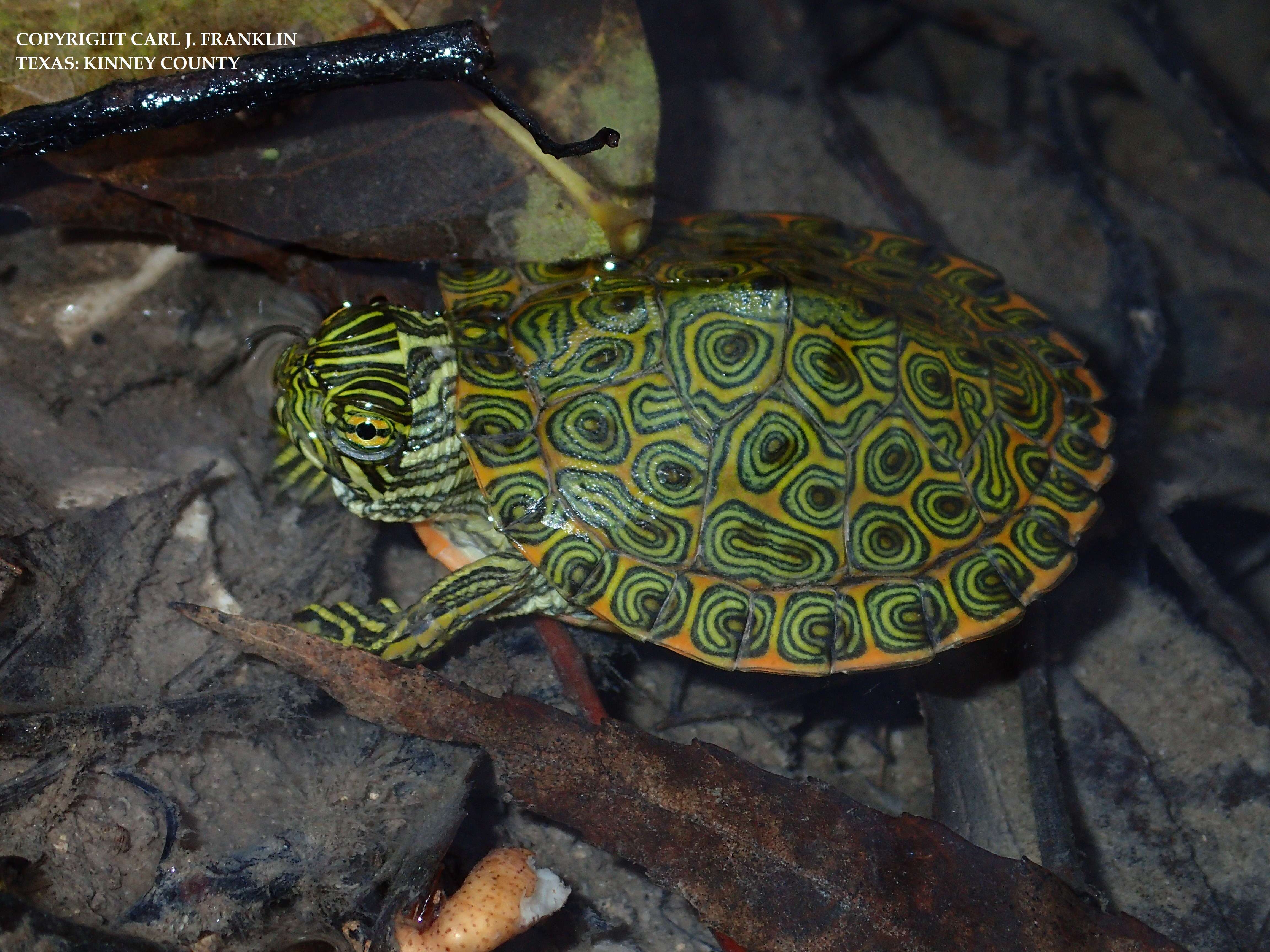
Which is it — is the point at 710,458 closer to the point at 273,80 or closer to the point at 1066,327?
the point at 273,80

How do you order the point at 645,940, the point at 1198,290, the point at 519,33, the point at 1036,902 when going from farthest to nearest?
the point at 1198,290 → the point at 519,33 → the point at 645,940 → the point at 1036,902

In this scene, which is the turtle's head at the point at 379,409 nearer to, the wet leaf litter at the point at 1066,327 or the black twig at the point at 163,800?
the wet leaf litter at the point at 1066,327

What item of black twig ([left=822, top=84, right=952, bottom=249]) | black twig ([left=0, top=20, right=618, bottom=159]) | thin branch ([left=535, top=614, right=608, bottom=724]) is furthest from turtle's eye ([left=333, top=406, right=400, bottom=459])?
black twig ([left=822, top=84, right=952, bottom=249])

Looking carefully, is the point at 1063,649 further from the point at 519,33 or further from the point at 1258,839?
the point at 519,33

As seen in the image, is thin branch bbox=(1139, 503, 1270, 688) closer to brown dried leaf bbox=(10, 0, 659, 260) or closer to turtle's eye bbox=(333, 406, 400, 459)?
brown dried leaf bbox=(10, 0, 659, 260)

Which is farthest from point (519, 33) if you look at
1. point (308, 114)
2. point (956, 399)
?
point (956, 399)
